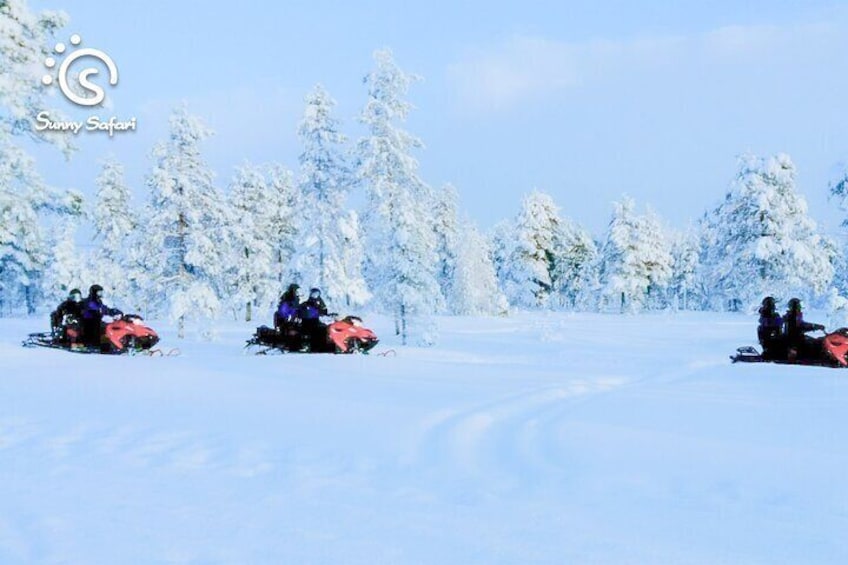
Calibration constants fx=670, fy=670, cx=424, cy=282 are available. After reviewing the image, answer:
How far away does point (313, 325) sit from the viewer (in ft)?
59.2

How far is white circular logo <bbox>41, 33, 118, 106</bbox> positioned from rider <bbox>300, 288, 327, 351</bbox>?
7125 mm

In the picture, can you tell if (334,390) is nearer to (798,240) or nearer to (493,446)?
(493,446)

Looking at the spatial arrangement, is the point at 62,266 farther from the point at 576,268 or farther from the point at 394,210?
the point at 576,268

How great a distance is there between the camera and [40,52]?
52.3 feet

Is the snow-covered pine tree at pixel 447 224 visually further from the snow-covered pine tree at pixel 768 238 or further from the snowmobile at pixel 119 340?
the snowmobile at pixel 119 340

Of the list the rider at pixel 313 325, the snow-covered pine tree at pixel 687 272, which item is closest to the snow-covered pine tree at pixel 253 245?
the rider at pixel 313 325

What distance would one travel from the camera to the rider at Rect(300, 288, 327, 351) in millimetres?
18016

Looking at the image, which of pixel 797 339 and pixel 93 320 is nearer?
pixel 797 339

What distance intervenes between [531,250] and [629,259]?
866cm

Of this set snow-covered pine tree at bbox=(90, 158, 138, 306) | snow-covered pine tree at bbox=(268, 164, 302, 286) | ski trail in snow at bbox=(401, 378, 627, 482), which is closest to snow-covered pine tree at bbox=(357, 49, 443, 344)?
ski trail in snow at bbox=(401, 378, 627, 482)

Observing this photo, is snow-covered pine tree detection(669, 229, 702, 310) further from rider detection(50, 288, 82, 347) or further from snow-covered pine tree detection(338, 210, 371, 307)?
rider detection(50, 288, 82, 347)

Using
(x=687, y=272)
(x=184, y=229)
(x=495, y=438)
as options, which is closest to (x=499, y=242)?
(x=687, y=272)

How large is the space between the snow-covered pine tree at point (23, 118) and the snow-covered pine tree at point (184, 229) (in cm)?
1257

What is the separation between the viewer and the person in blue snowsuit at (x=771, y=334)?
55.3 ft
